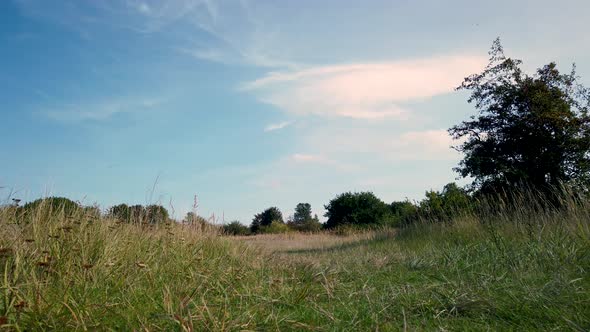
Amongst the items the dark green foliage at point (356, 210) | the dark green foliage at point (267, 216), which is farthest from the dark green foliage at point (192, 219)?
the dark green foliage at point (267, 216)

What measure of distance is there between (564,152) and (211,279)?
57.0 ft

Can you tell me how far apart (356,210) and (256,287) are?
27.3 m

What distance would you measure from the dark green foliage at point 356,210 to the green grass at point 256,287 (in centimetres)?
2383

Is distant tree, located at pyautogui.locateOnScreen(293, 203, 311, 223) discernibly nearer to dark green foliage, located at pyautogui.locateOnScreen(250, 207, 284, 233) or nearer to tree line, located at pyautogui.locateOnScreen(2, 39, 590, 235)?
dark green foliage, located at pyautogui.locateOnScreen(250, 207, 284, 233)

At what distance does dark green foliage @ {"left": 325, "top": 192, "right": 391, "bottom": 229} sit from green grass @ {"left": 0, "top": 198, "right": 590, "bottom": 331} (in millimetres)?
23830

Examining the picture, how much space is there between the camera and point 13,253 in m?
3.61

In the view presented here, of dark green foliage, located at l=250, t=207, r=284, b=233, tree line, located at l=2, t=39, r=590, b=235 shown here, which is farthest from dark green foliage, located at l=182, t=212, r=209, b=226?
dark green foliage, located at l=250, t=207, r=284, b=233

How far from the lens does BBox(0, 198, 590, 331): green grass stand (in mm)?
3023

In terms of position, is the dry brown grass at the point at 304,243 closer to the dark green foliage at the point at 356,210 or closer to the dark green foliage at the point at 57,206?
the dark green foliage at the point at 57,206

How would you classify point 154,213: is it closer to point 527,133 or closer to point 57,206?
point 57,206

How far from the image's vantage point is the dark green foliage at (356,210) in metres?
30.6

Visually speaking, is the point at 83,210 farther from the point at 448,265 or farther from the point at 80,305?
the point at 448,265

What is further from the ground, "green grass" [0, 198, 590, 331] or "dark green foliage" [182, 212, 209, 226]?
"dark green foliage" [182, 212, 209, 226]

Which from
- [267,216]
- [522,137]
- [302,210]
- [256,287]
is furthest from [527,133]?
[302,210]
